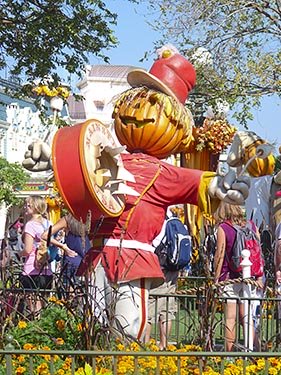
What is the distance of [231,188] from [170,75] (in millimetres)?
1271

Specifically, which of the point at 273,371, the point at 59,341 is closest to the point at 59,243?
the point at 59,341

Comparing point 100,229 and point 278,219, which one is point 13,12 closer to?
point 278,219

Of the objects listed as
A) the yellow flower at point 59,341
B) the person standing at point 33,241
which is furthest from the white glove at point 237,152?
the person standing at point 33,241

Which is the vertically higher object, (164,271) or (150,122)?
(150,122)

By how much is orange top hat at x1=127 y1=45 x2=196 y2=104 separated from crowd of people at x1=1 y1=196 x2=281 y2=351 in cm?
95

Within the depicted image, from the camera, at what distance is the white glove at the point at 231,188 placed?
5.84m

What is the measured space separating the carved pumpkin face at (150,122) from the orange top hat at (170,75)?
0.10 meters

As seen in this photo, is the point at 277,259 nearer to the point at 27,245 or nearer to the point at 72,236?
the point at 72,236

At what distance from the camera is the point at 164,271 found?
26.8ft

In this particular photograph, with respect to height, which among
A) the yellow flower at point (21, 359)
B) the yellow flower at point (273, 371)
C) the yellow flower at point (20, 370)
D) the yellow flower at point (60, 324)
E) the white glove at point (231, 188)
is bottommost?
the yellow flower at point (20, 370)

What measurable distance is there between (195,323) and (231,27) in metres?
8.80

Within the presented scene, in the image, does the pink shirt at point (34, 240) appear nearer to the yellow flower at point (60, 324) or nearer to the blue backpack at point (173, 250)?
the blue backpack at point (173, 250)

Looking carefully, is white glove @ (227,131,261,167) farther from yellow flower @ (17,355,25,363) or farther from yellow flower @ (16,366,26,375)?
yellow flower @ (16,366,26,375)

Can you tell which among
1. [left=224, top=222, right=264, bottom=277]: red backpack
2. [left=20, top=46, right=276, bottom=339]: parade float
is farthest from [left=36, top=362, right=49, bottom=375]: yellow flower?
[left=224, top=222, right=264, bottom=277]: red backpack
